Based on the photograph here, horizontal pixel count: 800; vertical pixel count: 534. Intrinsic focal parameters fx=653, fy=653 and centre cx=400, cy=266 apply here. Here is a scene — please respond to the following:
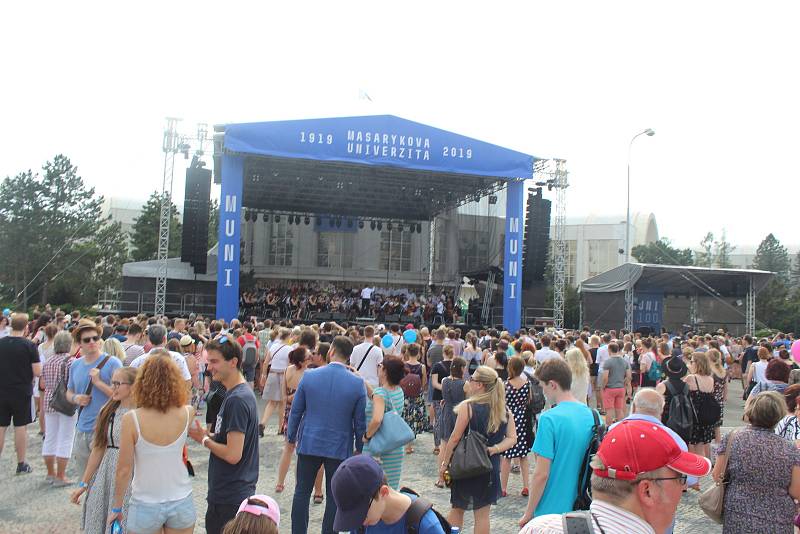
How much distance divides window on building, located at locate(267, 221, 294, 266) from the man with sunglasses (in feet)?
88.9

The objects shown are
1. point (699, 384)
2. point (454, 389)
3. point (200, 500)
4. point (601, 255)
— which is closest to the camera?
point (200, 500)

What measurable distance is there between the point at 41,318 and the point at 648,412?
9.77m

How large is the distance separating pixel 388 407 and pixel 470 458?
0.87 meters

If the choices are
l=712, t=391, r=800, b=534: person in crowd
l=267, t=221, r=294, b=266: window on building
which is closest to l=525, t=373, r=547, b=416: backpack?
l=712, t=391, r=800, b=534: person in crowd

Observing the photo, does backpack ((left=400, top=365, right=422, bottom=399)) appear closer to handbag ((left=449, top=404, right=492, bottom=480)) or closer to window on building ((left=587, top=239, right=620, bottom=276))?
handbag ((left=449, top=404, right=492, bottom=480))

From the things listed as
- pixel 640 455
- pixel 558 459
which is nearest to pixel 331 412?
pixel 558 459

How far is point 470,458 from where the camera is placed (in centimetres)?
416

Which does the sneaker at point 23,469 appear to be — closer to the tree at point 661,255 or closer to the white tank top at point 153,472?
the white tank top at point 153,472

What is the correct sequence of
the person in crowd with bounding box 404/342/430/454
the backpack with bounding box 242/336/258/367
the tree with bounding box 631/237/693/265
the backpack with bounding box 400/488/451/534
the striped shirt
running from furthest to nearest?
the tree with bounding box 631/237/693/265 → the backpack with bounding box 242/336/258/367 → the person in crowd with bounding box 404/342/430/454 → the backpack with bounding box 400/488/451/534 → the striped shirt

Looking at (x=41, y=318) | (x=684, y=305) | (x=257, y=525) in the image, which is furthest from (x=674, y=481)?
(x=684, y=305)

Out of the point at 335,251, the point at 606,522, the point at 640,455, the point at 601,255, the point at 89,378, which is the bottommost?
the point at 89,378

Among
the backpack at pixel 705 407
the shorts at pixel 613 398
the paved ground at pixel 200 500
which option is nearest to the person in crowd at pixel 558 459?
the paved ground at pixel 200 500

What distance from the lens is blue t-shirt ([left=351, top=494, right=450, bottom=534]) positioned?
85.7 inches

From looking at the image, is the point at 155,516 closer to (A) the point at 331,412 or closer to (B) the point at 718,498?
(A) the point at 331,412
